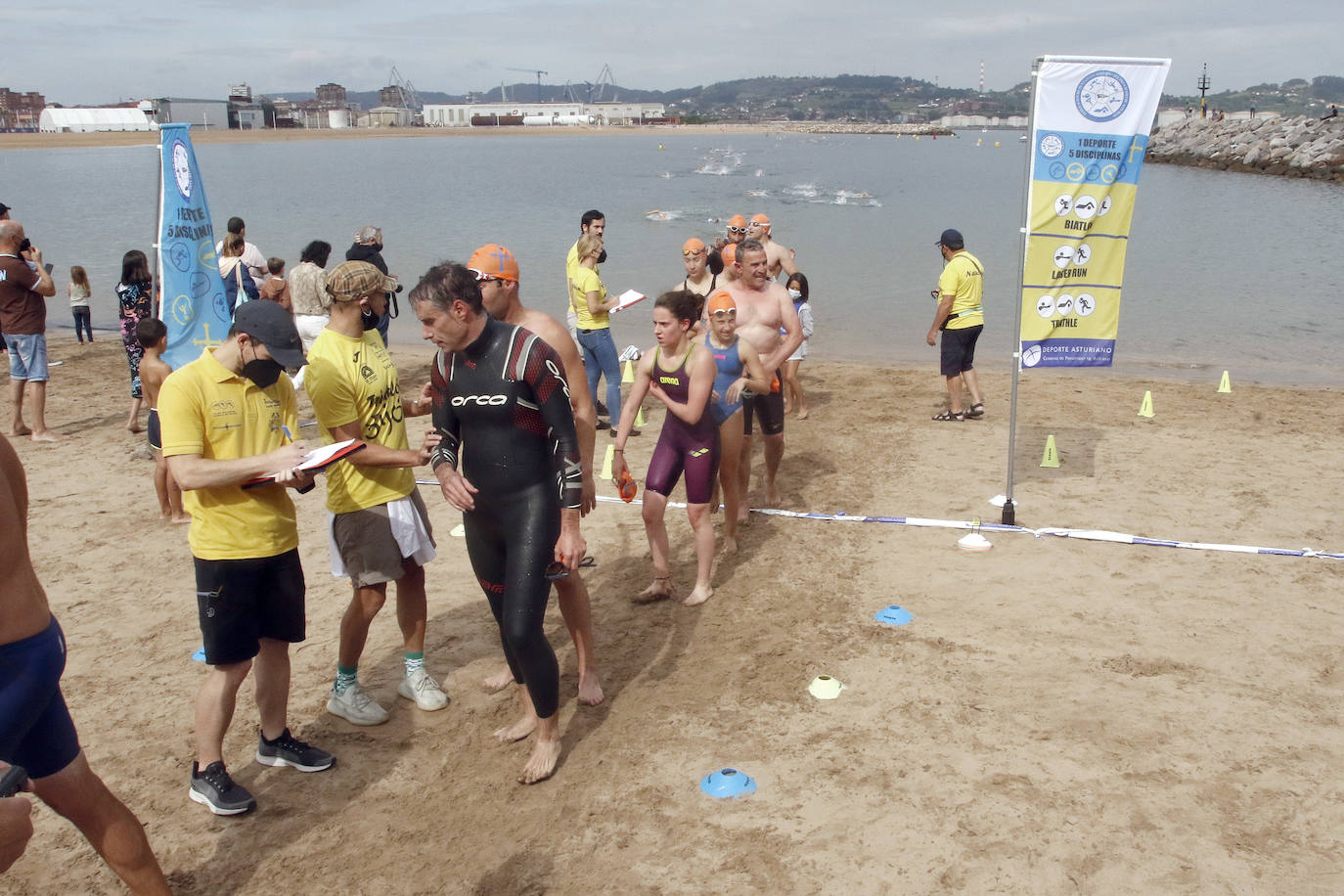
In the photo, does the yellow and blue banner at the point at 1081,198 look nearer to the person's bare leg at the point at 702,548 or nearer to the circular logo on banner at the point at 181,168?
the person's bare leg at the point at 702,548

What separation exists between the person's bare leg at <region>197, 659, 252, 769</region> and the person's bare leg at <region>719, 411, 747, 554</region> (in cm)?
337

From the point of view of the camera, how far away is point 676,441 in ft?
20.3

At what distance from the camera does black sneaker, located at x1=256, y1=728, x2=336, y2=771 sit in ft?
14.6

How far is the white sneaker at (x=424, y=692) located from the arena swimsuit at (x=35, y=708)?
80.8 inches

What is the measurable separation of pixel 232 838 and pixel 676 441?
10.5 ft

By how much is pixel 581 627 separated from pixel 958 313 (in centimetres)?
658

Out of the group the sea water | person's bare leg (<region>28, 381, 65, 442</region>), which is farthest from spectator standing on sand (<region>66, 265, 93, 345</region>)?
person's bare leg (<region>28, 381, 65, 442</region>)

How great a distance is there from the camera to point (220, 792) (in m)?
4.12

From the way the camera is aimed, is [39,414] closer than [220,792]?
No

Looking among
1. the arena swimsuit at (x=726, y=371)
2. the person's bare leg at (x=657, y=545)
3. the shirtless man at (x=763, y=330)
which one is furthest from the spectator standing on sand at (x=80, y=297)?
the person's bare leg at (x=657, y=545)

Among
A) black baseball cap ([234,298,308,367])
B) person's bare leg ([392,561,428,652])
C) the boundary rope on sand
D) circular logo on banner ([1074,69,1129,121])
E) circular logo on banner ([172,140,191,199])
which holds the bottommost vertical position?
the boundary rope on sand

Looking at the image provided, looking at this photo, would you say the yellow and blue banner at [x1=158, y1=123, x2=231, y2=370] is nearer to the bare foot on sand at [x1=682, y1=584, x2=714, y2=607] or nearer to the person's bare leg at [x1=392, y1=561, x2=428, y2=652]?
the person's bare leg at [x1=392, y1=561, x2=428, y2=652]

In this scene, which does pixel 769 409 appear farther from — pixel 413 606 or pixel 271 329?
pixel 271 329

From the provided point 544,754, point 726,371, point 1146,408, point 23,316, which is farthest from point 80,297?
point 1146,408
